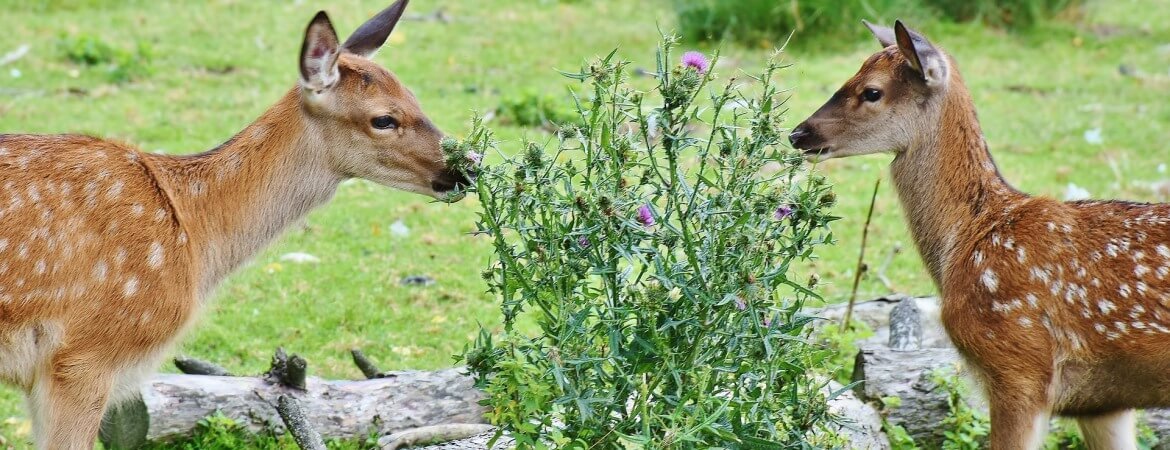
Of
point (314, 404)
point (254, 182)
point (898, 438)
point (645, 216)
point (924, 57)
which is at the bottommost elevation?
point (314, 404)

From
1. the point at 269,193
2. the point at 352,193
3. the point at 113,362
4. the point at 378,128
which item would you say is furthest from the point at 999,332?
the point at 352,193

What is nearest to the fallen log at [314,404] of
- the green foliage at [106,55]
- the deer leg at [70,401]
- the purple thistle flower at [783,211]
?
the deer leg at [70,401]

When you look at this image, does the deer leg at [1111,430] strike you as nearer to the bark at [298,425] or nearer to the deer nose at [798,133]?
the deer nose at [798,133]

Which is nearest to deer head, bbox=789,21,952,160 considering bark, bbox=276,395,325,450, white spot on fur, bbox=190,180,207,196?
bark, bbox=276,395,325,450

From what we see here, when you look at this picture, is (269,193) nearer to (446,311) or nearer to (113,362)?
(113,362)

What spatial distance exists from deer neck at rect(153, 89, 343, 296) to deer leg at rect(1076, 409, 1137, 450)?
306 cm

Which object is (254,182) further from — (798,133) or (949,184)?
(949,184)

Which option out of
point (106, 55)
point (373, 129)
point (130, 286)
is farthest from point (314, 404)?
point (106, 55)

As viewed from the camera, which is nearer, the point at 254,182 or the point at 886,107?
the point at 254,182

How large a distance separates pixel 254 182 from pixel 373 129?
0.49 meters

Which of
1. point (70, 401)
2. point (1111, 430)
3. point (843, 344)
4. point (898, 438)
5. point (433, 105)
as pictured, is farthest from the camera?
point (433, 105)

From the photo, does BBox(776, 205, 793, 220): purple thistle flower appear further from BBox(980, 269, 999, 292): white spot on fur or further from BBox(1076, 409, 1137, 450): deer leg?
BBox(1076, 409, 1137, 450): deer leg

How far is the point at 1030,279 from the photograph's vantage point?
5.14 metres

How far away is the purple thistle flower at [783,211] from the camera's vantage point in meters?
4.32
